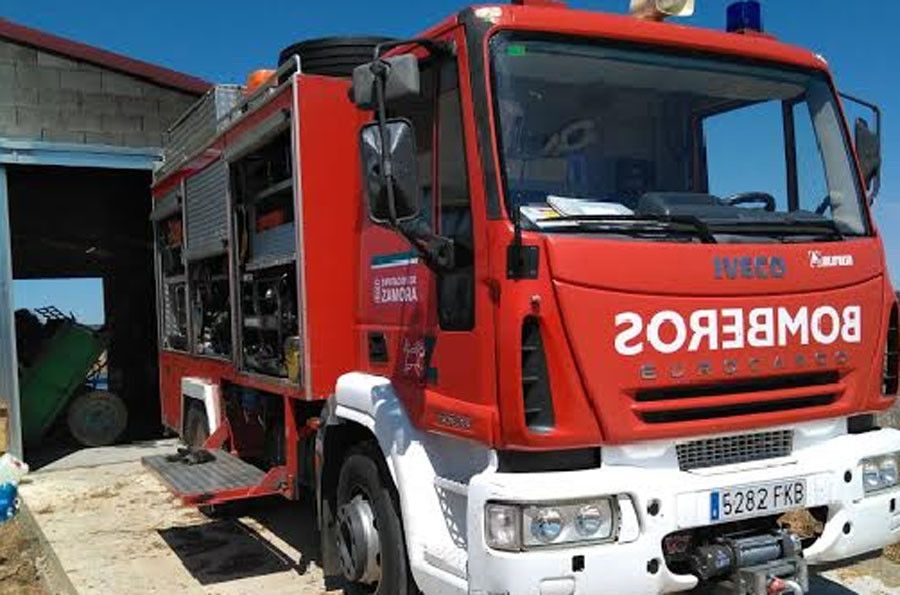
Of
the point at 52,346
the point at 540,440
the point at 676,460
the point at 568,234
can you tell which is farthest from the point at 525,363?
the point at 52,346

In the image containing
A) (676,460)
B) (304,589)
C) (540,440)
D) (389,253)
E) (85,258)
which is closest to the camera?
(540,440)

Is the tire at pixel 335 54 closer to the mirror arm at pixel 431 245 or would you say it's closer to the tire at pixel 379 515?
the mirror arm at pixel 431 245

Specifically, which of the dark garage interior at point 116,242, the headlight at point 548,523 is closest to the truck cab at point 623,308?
the headlight at point 548,523

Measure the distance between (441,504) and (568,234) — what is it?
1.16 metres

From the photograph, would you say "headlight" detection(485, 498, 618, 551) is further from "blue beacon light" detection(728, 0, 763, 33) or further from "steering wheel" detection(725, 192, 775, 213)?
"blue beacon light" detection(728, 0, 763, 33)

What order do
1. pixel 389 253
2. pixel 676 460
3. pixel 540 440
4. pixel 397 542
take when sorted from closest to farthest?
pixel 540 440, pixel 676 460, pixel 397 542, pixel 389 253

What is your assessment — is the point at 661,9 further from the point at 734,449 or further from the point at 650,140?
the point at 734,449

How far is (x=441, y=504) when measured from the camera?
3.46 metres

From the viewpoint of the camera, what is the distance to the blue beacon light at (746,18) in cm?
404

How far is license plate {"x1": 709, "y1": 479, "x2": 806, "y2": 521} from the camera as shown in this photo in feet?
10.4

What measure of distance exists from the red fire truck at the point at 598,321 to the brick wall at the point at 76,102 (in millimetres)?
6130

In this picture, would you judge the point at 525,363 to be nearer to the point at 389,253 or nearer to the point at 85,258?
the point at 389,253

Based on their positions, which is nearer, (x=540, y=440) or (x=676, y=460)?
(x=540, y=440)

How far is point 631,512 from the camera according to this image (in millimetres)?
3045
